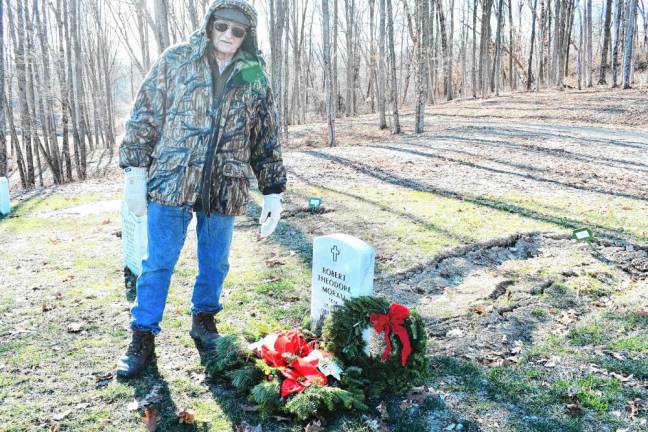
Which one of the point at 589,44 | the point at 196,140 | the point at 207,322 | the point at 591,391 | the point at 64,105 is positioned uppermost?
the point at 589,44

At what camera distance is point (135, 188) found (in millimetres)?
3016

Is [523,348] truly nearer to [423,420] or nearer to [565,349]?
[565,349]

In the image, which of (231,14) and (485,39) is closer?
(231,14)

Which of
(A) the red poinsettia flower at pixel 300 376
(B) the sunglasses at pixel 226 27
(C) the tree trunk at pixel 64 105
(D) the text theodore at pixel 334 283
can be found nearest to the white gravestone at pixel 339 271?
(D) the text theodore at pixel 334 283

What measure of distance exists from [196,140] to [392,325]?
1501 mm

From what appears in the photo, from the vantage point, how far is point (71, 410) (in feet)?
9.53

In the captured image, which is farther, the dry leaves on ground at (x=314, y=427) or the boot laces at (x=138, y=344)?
the boot laces at (x=138, y=344)

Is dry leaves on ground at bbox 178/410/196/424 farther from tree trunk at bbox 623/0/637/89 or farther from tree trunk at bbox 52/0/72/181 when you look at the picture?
tree trunk at bbox 623/0/637/89

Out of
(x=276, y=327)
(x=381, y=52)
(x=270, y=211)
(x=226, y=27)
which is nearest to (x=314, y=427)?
(x=276, y=327)

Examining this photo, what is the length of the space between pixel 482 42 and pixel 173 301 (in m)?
24.8

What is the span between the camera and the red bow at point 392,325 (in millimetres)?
2957

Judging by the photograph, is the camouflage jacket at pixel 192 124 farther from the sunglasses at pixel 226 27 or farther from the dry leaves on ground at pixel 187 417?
the dry leaves on ground at pixel 187 417

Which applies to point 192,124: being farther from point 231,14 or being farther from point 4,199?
point 4,199

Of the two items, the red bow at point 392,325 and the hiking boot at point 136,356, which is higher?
the red bow at point 392,325
